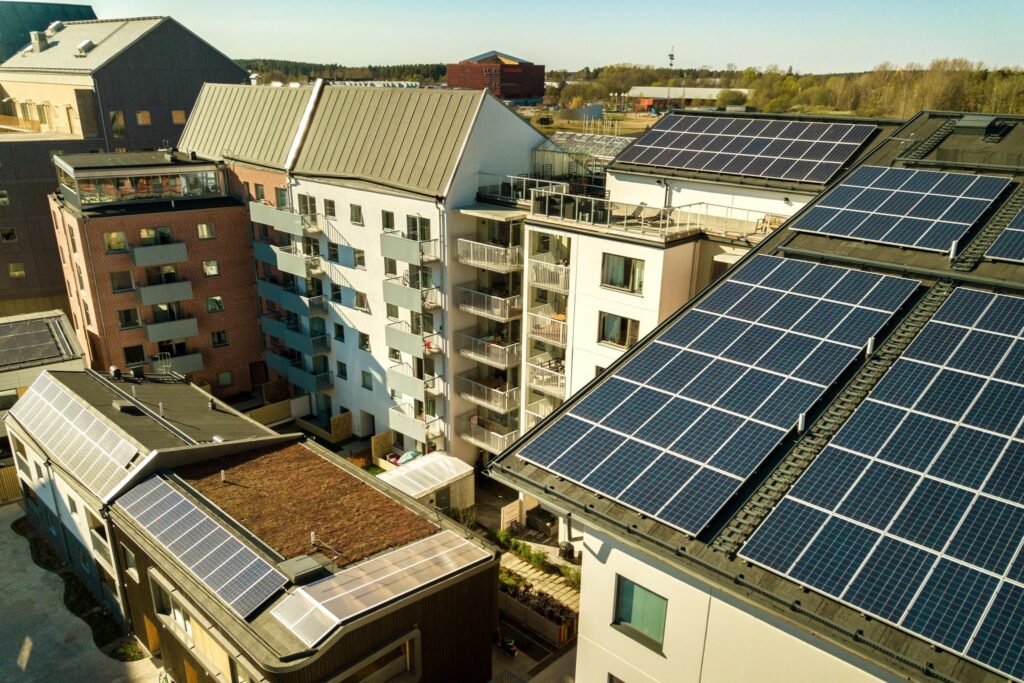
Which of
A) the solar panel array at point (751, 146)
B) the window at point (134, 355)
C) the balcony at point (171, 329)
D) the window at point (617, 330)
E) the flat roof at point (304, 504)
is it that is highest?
the solar panel array at point (751, 146)

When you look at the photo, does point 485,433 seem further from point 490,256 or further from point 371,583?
point 371,583

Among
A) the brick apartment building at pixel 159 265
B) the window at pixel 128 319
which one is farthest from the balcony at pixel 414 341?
the window at pixel 128 319

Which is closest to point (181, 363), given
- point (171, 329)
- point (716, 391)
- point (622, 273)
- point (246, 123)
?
point (171, 329)

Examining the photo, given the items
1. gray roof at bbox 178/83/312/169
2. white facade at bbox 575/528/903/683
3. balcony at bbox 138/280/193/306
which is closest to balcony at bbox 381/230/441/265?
gray roof at bbox 178/83/312/169

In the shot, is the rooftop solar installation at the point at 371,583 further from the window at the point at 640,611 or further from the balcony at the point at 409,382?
the balcony at the point at 409,382

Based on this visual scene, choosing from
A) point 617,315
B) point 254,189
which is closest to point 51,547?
point 254,189

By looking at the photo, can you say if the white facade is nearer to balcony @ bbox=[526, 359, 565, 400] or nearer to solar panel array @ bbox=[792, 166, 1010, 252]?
solar panel array @ bbox=[792, 166, 1010, 252]
